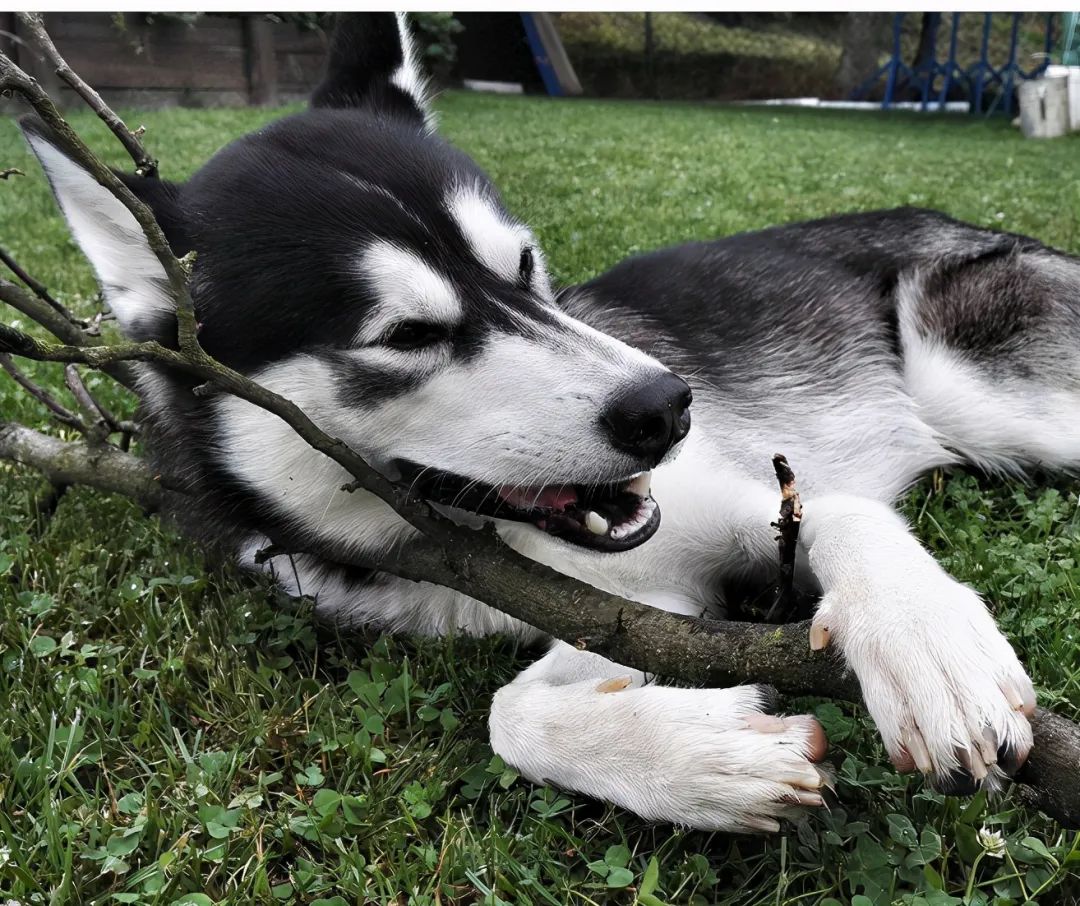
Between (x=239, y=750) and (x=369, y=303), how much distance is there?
3.01ft

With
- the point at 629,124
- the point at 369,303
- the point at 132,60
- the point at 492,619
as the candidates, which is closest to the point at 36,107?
the point at 369,303

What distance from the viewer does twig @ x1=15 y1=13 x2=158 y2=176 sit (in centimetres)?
215

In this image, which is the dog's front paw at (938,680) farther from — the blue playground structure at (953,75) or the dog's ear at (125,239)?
the blue playground structure at (953,75)

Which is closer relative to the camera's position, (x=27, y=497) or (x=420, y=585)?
(x=420, y=585)

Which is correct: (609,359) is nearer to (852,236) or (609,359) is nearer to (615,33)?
(852,236)

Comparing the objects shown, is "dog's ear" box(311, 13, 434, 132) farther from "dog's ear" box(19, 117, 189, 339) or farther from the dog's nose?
the dog's nose

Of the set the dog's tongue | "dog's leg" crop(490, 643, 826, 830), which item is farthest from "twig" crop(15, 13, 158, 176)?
"dog's leg" crop(490, 643, 826, 830)

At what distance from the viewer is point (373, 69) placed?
2666mm

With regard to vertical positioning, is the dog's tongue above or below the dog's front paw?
below

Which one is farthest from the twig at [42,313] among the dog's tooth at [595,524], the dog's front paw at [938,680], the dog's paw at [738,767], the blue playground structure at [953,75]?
the blue playground structure at [953,75]

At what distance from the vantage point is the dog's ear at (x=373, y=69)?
2.65m

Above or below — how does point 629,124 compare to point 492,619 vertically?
below

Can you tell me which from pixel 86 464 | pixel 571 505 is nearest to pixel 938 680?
pixel 571 505

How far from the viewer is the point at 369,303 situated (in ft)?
6.29
